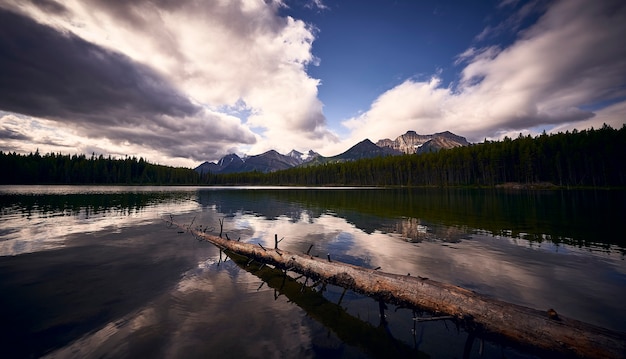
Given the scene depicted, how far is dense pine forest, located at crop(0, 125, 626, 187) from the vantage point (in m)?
94.8

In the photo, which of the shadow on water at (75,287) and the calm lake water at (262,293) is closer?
the calm lake water at (262,293)

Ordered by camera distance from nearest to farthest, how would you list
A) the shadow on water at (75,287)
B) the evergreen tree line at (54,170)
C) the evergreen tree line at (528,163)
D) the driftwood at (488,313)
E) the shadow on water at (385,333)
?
the driftwood at (488,313)
the shadow on water at (385,333)
the shadow on water at (75,287)
the evergreen tree line at (528,163)
the evergreen tree line at (54,170)

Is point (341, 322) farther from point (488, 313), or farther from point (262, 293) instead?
point (488, 313)

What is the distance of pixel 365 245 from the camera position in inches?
762

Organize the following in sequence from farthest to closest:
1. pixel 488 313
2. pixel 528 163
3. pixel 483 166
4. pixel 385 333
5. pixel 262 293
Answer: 1. pixel 483 166
2. pixel 528 163
3. pixel 262 293
4. pixel 385 333
5. pixel 488 313

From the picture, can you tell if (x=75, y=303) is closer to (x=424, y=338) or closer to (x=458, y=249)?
(x=424, y=338)

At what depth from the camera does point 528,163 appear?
10588 cm

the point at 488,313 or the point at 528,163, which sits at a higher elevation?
the point at 528,163

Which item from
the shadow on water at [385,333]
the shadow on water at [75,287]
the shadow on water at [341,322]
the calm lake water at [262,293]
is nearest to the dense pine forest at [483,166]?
the calm lake water at [262,293]

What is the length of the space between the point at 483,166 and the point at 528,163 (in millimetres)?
19864

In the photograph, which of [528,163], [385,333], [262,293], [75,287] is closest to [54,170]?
[75,287]

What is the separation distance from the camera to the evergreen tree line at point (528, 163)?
93812mm

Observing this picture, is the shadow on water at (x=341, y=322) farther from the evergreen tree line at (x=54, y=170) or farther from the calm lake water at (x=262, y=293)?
the evergreen tree line at (x=54, y=170)

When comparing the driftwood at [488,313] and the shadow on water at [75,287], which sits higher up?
the driftwood at [488,313]
